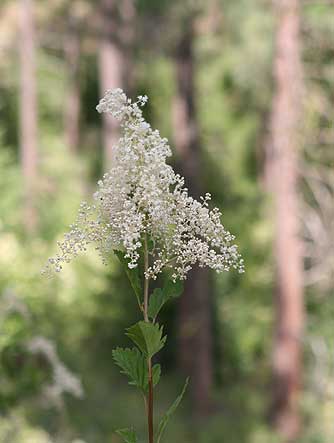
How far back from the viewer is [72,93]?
26.6m

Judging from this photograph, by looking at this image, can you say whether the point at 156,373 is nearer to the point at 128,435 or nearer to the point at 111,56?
the point at 128,435

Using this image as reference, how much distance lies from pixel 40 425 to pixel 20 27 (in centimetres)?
1072

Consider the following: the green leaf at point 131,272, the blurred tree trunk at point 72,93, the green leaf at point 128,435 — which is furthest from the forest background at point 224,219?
the green leaf at point 131,272

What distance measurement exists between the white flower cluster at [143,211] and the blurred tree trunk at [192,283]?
40.4ft

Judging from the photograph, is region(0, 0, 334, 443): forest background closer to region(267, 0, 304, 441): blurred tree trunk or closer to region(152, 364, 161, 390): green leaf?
region(267, 0, 304, 441): blurred tree trunk

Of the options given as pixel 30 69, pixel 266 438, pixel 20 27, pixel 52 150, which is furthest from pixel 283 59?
pixel 52 150

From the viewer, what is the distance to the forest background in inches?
518

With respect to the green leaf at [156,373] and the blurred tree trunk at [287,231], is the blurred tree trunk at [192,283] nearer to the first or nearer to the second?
the blurred tree trunk at [287,231]

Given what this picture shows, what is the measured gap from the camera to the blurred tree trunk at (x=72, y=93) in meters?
26.4

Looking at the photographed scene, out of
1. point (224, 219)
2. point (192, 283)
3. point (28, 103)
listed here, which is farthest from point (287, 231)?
point (28, 103)

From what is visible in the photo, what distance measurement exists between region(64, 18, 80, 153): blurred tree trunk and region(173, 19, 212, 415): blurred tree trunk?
1060 centimetres

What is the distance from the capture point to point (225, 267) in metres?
2.35

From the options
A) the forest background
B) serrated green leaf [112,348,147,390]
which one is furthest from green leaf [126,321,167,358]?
the forest background

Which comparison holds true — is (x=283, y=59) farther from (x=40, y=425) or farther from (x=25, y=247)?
(x=40, y=425)
